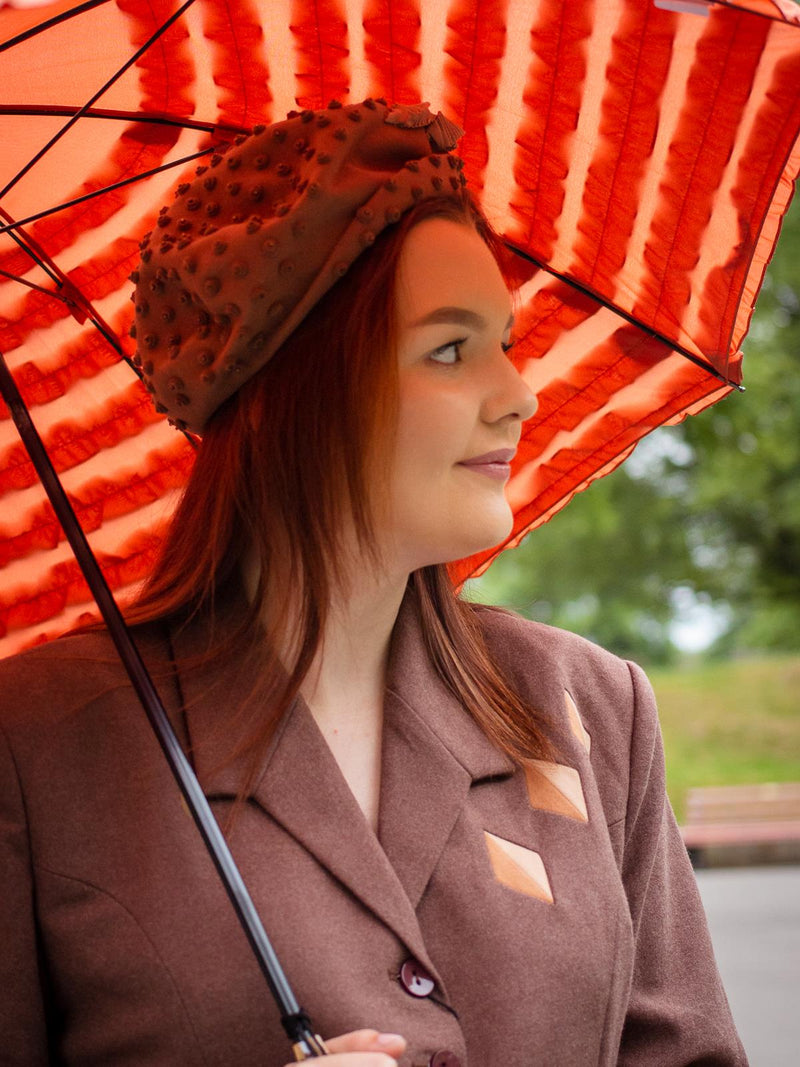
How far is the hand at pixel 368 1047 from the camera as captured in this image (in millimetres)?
1422

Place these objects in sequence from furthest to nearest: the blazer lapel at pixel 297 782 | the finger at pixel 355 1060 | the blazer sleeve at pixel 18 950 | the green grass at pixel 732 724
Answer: the green grass at pixel 732 724 < the blazer lapel at pixel 297 782 < the blazer sleeve at pixel 18 950 < the finger at pixel 355 1060

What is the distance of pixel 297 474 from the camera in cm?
180

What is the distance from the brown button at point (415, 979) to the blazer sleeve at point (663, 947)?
43 cm

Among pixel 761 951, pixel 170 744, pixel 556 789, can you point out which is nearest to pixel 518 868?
pixel 556 789

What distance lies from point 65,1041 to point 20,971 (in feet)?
0.38

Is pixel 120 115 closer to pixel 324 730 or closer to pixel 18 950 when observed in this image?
pixel 324 730

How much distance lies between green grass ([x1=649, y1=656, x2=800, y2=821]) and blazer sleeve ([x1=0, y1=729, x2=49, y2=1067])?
10888 mm

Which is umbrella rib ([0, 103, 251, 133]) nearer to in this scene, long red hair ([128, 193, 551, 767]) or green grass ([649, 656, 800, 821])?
long red hair ([128, 193, 551, 767])

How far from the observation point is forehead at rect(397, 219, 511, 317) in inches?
69.7

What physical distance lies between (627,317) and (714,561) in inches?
432

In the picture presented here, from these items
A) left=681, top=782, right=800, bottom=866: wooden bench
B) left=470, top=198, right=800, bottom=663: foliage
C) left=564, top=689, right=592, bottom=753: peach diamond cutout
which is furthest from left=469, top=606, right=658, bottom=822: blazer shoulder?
left=470, top=198, right=800, bottom=663: foliage

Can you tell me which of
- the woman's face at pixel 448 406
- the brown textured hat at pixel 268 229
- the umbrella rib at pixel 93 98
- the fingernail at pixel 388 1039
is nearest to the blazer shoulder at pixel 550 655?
the woman's face at pixel 448 406

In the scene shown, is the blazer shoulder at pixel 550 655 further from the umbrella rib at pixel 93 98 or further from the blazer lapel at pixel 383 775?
the umbrella rib at pixel 93 98

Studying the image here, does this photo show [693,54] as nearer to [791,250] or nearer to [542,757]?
[542,757]
